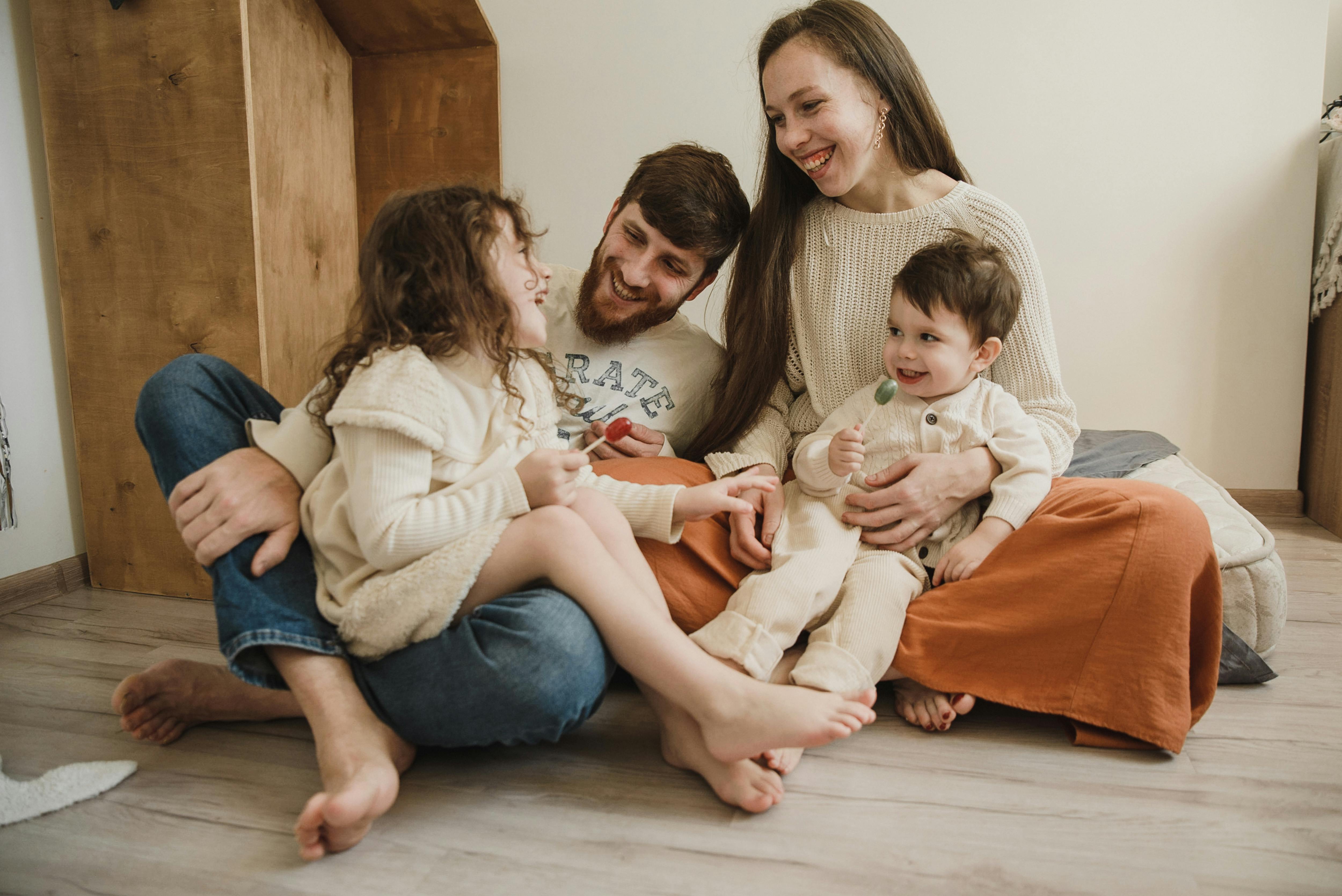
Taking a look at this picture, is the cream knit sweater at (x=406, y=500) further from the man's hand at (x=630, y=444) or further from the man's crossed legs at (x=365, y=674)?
the man's hand at (x=630, y=444)

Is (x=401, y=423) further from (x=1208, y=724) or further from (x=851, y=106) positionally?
(x=1208, y=724)

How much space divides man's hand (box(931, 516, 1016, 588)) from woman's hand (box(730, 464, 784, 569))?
Result: 9.7 inches

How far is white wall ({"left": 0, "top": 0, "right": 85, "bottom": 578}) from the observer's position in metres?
1.51

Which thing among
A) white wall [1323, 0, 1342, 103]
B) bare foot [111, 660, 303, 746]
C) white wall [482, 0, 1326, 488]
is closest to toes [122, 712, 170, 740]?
bare foot [111, 660, 303, 746]

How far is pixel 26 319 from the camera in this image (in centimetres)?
155

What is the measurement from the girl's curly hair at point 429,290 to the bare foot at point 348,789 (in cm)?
39

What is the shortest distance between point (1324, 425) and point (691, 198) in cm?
193

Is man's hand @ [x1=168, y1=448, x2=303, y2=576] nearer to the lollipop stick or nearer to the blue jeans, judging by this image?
the blue jeans

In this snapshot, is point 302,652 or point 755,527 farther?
point 755,527

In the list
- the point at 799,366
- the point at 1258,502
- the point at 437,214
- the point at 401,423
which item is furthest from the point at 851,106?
the point at 1258,502

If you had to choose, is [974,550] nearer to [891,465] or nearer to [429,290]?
[891,465]

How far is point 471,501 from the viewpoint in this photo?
0.91 meters

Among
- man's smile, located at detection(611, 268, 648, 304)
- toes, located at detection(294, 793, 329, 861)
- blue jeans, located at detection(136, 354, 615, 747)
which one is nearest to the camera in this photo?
toes, located at detection(294, 793, 329, 861)

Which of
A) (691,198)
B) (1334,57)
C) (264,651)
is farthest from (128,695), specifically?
(1334,57)
